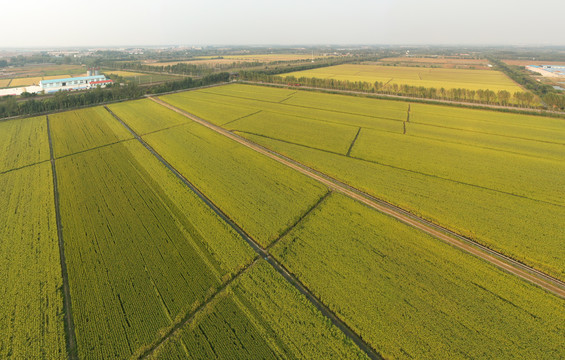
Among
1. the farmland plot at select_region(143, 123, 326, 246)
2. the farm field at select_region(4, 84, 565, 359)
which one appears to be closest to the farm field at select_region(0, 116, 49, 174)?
the farm field at select_region(4, 84, 565, 359)

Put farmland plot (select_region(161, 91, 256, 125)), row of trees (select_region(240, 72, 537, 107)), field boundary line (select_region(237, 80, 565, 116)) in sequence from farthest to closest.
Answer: row of trees (select_region(240, 72, 537, 107)) < field boundary line (select_region(237, 80, 565, 116)) < farmland plot (select_region(161, 91, 256, 125))

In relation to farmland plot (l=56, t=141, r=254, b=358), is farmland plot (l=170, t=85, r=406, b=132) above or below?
above

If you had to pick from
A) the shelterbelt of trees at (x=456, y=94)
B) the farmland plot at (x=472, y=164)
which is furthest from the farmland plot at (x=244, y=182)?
the shelterbelt of trees at (x=456, y=94)

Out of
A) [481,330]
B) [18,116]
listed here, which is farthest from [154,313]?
[18,116]

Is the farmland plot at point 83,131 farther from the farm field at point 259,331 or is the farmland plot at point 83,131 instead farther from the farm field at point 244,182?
the farm field at point 259,331

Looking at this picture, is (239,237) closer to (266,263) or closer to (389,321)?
(266,263)

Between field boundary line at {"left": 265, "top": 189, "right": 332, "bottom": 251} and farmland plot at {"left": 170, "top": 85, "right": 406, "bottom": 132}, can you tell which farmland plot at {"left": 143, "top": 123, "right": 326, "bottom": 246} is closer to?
field boundary line at {"left": 265, "top": 189, "right": 332, "bottom": 251}
